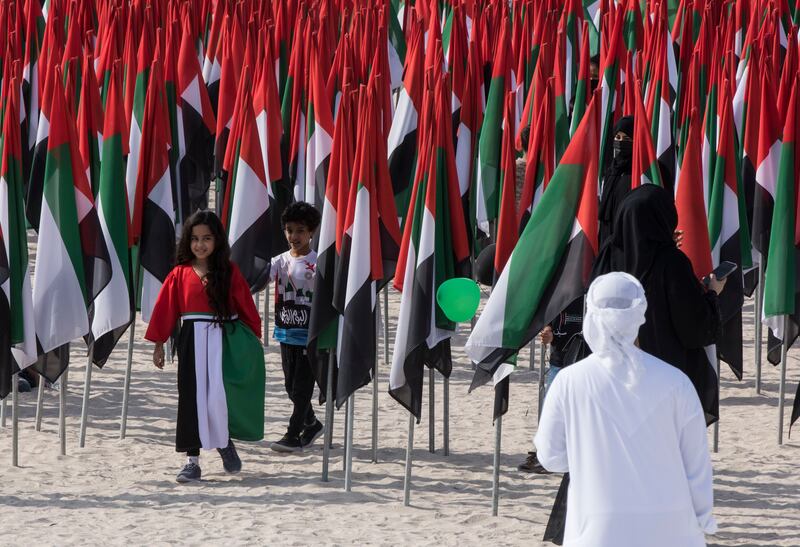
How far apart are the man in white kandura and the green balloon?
9.60 ft

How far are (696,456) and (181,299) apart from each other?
12.9 feet

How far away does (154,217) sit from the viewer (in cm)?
859

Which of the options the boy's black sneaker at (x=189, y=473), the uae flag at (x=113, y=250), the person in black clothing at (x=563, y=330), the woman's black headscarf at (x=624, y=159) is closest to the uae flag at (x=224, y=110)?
the uae flag at (x=113, y=250)

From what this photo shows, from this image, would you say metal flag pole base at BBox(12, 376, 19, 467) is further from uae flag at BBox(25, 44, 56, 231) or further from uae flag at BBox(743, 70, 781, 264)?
uae flag at BBox(743, 70, 781, 264)

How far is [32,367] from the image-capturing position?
8109 mm

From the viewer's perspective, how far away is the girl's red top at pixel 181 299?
294 inches

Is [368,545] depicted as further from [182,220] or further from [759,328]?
[759,328]

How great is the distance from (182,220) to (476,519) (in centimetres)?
366

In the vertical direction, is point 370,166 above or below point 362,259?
above

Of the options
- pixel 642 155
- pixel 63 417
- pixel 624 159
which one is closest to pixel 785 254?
pixel 624 159

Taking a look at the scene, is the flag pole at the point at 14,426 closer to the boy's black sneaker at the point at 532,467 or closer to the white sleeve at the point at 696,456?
the boy's black sneaker at the point at 532,467

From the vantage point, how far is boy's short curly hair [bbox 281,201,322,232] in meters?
8.05

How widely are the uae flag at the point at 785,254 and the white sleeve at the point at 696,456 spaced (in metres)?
4.08

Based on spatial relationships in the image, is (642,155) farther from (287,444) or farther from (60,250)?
(60,250)
